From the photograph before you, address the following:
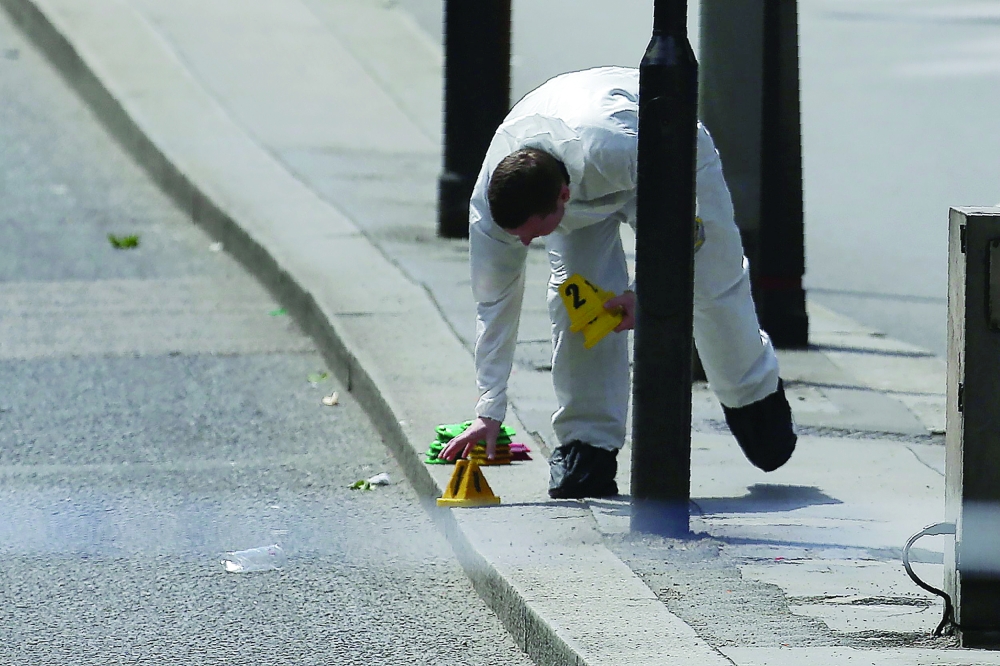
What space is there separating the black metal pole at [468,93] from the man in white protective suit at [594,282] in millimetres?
3597

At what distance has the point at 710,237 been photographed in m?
5.30

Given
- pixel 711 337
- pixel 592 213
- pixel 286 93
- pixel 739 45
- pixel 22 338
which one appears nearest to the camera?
pixel 592 213

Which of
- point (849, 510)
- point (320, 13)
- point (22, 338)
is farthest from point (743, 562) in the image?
point (320, 13)

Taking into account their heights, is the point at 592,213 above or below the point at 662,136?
below

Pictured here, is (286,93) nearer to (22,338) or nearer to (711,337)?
(22,338)

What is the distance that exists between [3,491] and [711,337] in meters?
2.34

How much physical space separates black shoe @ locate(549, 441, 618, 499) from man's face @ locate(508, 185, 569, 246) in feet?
2.55

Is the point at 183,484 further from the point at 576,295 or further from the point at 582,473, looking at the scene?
the point at 576,295

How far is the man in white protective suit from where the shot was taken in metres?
4.99

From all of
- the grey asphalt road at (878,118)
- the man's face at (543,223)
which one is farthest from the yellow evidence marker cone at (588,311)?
the grey asphalt road at (878,118)

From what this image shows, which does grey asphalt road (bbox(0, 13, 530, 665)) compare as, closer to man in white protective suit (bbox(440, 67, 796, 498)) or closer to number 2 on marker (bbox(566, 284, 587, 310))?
man in white protective suit (bbox(440, 67, 796, 498))

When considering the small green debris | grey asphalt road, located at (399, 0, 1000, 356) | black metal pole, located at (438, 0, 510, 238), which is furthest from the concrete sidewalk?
grey asphalt road, located at (399, 0, 1000, 356)

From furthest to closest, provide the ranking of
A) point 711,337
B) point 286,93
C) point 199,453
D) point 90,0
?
point 90,0
point 286,93
point 199,453
point 711,337

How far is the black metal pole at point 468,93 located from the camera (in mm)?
8906
